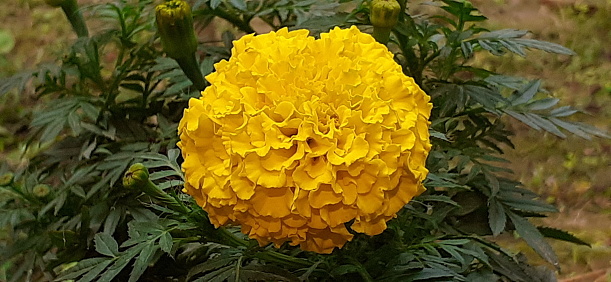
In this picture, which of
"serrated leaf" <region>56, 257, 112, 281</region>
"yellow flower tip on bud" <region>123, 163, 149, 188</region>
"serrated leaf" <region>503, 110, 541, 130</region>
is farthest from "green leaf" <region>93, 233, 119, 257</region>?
"serrated leaf" <region>503, 110, 541, 130</region>

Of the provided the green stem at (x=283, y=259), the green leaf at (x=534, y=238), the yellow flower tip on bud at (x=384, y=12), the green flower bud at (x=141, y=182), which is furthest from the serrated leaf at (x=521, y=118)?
the green flower bud at (x=141, y=182)

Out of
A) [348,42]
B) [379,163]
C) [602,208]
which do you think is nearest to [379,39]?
[348,42]

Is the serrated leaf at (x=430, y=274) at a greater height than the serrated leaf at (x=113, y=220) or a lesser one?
greater

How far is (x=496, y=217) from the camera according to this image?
0.74 m

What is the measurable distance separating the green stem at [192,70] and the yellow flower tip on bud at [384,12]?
9.1 inches

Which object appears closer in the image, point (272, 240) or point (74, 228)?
point (272, 240)

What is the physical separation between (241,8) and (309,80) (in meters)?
0.33

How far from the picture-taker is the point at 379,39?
70 cm

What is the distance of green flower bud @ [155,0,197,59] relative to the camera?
0.69 metres

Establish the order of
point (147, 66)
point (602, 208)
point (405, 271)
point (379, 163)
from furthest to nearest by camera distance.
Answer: point (602, 208)
point (147, 66)
point (405, 271)
point (379, 163)

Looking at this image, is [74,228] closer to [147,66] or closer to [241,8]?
[147,66]

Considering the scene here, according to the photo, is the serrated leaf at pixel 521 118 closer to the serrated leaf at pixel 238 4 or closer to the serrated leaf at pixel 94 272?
the serrated leaf at pixel 238 4

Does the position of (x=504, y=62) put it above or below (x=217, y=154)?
below

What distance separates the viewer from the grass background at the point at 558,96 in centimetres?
130
